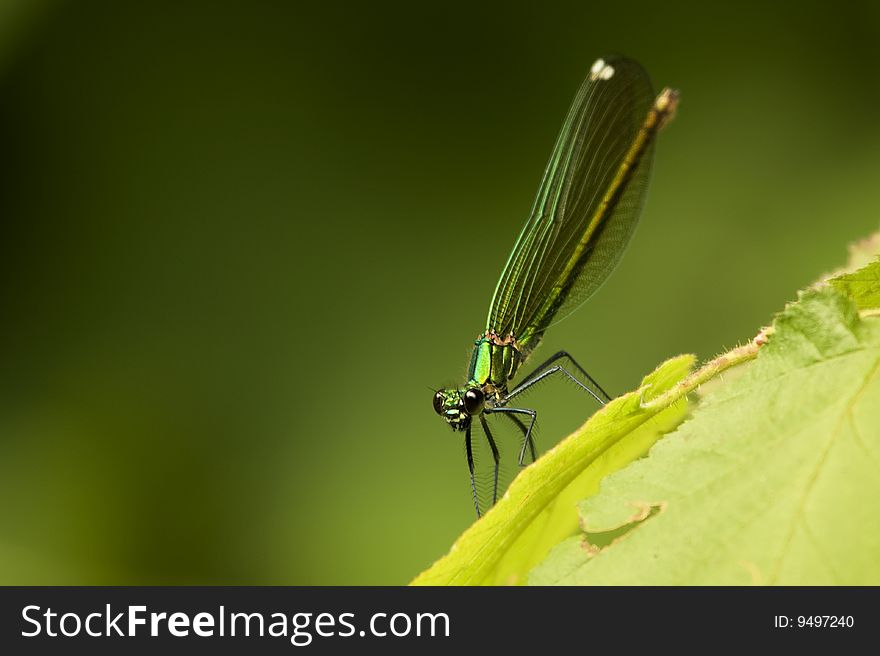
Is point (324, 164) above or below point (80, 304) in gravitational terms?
above

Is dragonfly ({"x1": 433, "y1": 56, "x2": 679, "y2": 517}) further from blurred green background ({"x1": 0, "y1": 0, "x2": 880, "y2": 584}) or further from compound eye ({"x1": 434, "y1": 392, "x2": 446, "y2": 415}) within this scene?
blurred green background ({"x1": 0, "y1": 0, "x2": 880, "y2": 584})

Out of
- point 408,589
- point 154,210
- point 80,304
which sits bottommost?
point 408,589

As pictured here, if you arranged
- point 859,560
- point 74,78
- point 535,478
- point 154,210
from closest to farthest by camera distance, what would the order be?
point 859,560 < point 535,478 < point 74,78 < point 154,210

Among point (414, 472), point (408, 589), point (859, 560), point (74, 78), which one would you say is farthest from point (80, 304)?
point (859, 560)

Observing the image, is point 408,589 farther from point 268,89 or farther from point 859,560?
point 268,89

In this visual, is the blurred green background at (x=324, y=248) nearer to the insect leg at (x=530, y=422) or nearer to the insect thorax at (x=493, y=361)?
the insect thorax at (x=493, y=361)

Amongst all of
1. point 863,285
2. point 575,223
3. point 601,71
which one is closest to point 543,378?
point 575,223

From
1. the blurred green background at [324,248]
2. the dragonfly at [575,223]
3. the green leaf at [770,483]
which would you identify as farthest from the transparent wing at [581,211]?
the green leaf at [770,483]
